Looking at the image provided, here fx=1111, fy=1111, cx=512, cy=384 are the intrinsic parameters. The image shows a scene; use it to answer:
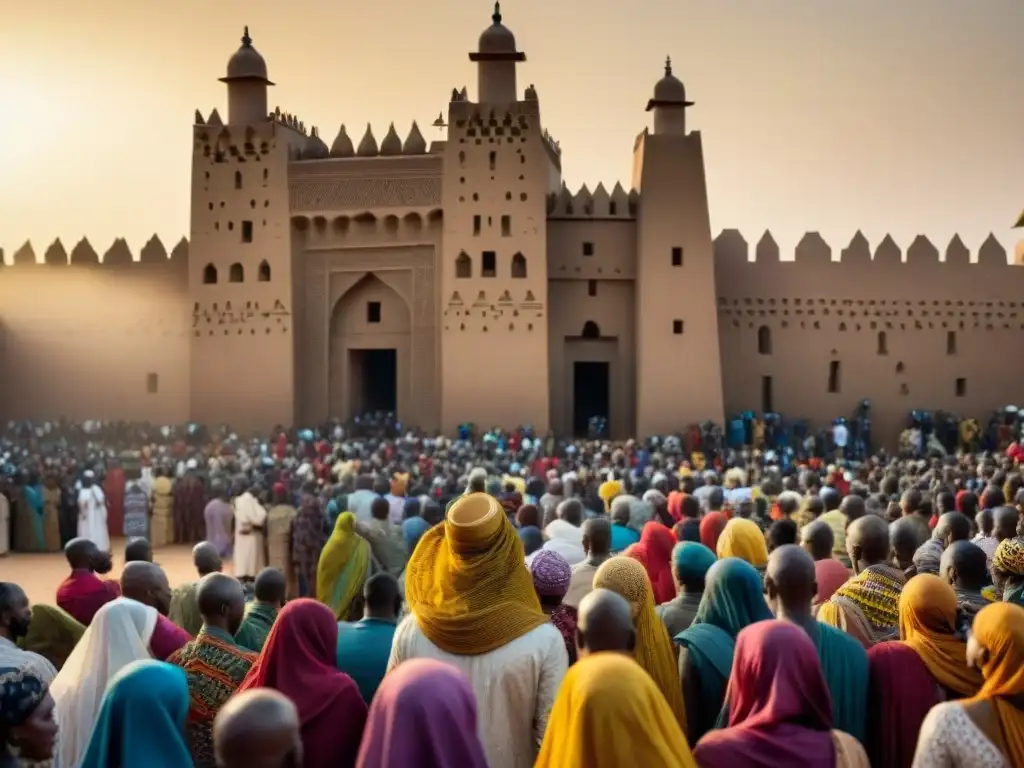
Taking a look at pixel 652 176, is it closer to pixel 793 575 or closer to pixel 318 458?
pixel 318 458

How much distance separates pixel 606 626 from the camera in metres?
3.46

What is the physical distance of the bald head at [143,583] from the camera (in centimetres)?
507

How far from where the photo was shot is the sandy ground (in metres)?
13.6

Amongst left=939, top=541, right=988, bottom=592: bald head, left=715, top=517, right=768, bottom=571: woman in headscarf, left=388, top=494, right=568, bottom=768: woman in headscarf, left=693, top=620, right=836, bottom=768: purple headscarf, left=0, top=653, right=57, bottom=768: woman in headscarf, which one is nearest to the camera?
left=0, top=653, right=57, bottom=768: woman in headscarf

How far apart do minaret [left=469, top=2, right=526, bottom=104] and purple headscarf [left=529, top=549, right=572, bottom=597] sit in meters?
23.4

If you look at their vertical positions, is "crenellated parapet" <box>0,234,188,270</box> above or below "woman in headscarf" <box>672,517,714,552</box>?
above

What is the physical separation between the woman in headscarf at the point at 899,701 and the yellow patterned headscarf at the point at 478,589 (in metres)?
1.28

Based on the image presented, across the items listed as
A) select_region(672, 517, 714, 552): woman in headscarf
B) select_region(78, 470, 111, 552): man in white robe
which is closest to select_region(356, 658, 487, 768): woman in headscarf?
select_region(672, 517, 714, 552): woman in headscarf

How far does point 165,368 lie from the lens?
1172 inches

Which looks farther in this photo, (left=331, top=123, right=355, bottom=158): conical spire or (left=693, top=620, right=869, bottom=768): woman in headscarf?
(left=331, top=123, right=355, bottom=158): conical spire

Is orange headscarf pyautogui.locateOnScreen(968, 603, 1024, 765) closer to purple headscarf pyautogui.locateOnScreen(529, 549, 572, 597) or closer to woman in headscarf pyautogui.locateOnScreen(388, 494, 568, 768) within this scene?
woman in headscarf pyautogui.locateOnScreen(388, 494, 568, 768)

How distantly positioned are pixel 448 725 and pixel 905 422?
→ 27563 mm

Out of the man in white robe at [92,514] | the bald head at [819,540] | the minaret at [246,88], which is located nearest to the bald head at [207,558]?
the bald head at [819,540]

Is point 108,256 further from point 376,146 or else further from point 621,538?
point 621,538
